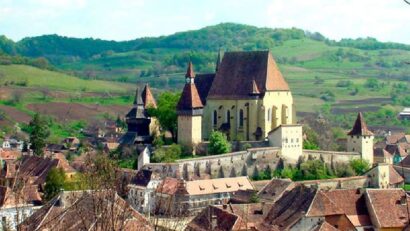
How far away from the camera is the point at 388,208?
54656mm

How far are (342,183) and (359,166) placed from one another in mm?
4251

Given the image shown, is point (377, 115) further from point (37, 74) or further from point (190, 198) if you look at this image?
point (190, 198)

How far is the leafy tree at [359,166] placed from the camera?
77613 millimetres

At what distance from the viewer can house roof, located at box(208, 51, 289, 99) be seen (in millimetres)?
78688

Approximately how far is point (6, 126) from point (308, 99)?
204 ft

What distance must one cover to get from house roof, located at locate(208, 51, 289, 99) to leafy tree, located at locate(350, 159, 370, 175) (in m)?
8.49

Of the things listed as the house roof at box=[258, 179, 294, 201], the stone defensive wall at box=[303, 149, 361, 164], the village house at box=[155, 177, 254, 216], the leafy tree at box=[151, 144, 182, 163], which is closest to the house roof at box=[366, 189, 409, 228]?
the house roof at box=[258, 179, 294, 201]

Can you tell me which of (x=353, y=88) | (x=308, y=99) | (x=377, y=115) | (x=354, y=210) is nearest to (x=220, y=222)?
(x=354, y=210)

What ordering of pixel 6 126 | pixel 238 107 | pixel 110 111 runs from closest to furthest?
pixel 238 107 < pixel 6 126 < pixel 110 111

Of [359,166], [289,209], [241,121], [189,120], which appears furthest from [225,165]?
[289,209]

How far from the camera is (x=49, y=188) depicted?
66.7 metres

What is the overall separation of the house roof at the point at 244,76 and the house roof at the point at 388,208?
76.6 ft

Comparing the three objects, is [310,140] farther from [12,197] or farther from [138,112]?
[12,197]

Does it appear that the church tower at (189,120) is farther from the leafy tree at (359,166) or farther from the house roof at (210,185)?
the leafy tree at (359,166)
